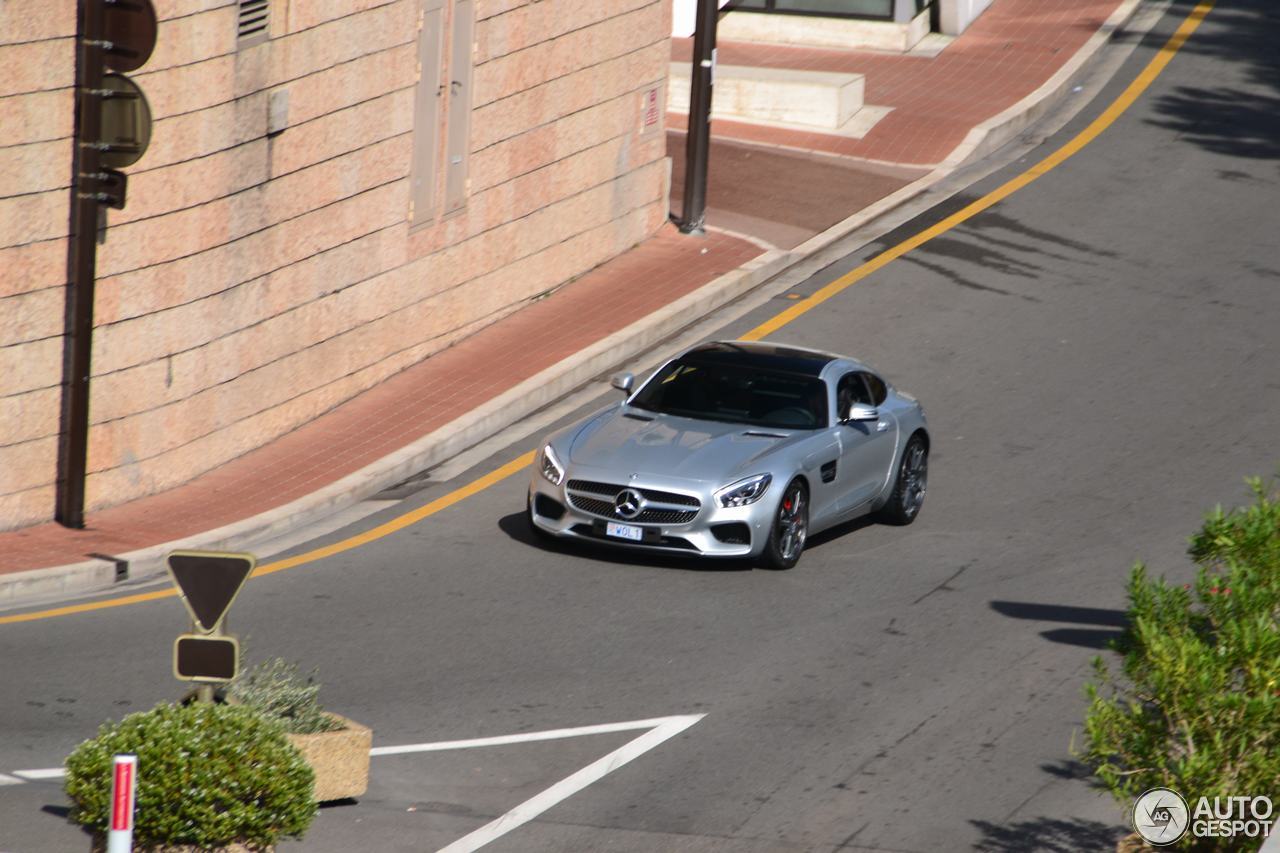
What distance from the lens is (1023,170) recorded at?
27.3 metres

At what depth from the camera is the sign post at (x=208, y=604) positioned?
7996 millimetres

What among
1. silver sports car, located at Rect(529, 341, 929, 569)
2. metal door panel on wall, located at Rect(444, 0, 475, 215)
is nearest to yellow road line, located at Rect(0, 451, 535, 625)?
silver sports car, located at Rect(529, 341, 929, 569)

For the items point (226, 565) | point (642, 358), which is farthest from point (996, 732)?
point (642, 358)

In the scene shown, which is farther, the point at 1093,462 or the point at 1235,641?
the point at 1093,462

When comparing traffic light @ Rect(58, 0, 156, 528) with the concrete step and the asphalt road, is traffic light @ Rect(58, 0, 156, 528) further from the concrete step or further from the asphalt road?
the concrete step

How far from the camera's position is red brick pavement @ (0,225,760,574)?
14844 millimetres

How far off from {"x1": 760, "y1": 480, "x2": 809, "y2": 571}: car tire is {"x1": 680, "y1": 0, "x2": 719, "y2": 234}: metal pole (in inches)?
396

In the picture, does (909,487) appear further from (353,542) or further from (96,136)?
(96,136)

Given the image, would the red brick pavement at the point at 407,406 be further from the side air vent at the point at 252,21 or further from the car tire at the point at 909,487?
the car tire at the point at 909,487

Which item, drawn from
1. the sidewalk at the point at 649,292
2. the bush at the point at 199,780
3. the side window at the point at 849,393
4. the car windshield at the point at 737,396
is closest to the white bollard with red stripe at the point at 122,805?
the bush at the point at 199,780

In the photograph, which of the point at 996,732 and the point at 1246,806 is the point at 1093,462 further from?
the point at 1246,806

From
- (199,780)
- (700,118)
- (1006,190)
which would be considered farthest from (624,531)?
(1006,190)

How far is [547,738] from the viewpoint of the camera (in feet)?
35.5

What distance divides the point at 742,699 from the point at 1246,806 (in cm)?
456
